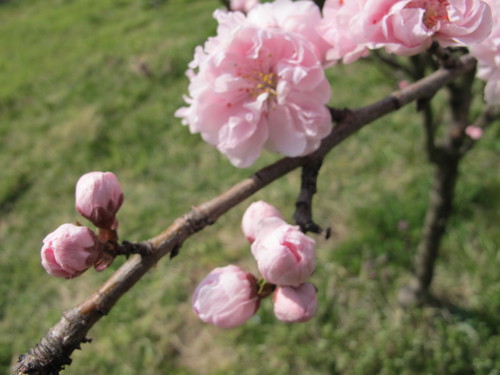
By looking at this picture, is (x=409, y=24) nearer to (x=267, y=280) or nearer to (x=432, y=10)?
(x=432, y=10)

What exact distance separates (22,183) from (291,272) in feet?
15.7

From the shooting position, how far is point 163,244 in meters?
0.88

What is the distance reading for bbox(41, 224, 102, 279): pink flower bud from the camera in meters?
0.82

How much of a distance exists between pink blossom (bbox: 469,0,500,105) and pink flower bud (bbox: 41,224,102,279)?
0.92 m

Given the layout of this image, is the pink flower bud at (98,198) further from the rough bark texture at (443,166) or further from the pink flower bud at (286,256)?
the rough bark texture at (443,166)

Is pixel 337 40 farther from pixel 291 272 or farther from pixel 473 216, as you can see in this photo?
pixel 473 216

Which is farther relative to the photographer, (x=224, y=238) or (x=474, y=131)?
(x=224, y=238)

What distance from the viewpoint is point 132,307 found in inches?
128

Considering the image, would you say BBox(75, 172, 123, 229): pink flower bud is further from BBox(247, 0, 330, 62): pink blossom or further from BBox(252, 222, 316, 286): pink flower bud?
BBox(247, 0, 330, 62): pink blossom

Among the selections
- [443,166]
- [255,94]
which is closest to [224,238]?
[443,166]

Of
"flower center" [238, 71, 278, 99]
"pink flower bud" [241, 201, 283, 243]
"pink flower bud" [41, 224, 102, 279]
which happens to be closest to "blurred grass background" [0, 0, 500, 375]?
"flower center" [238, 71, 278, 99]

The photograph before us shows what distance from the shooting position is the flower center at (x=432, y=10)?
2.78 ft

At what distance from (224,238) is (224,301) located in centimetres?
268

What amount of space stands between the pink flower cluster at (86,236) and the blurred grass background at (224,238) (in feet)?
6.22
